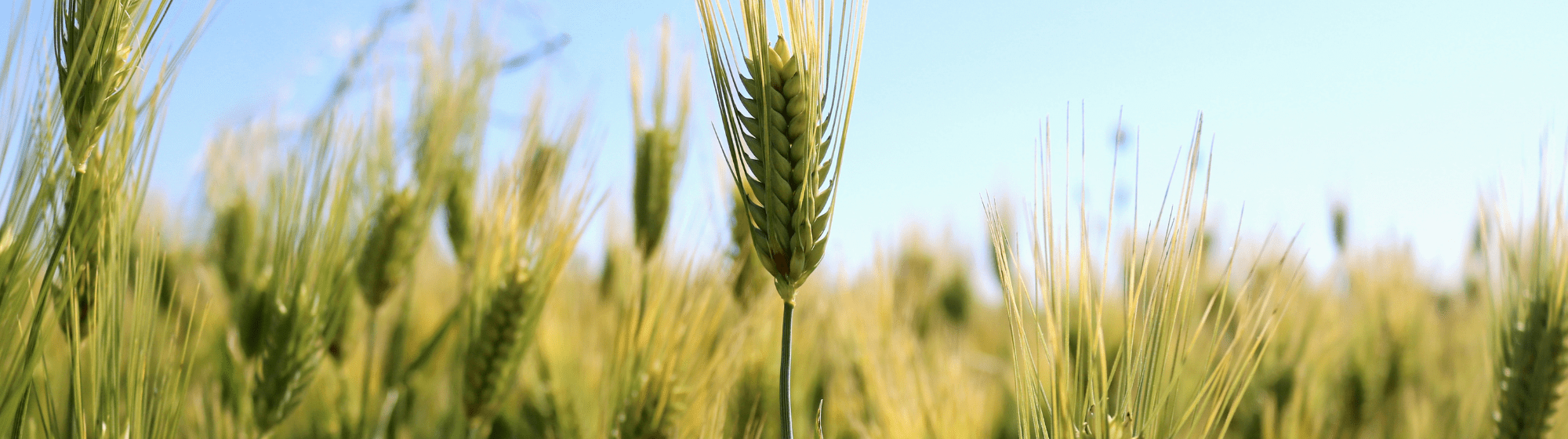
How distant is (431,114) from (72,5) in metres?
0.94

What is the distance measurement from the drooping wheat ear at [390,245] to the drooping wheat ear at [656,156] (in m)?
0.42

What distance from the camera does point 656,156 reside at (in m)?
1.48

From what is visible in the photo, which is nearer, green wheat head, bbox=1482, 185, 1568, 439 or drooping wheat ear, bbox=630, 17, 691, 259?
green wheat head, bbox=1482, 185, 1568, 439

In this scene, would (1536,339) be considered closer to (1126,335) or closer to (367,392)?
(1126,335)

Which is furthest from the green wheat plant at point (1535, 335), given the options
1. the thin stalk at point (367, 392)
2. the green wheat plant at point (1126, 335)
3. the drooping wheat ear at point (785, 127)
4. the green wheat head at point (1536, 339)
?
the thin stalk at point (367, 392)

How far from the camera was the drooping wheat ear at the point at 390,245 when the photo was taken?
1444 mm

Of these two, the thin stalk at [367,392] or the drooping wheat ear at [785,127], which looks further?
the thin stalk at [367,392]

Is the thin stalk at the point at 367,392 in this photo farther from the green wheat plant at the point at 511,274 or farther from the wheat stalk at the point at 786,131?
the wheat stalk at the point at 786,131

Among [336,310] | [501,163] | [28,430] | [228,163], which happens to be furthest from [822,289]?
[228,163]

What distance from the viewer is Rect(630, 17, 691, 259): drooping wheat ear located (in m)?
1.46

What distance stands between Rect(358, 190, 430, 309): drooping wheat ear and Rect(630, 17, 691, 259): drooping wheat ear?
0.42 metres

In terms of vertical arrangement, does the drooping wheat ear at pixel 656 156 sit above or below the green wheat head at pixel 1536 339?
above

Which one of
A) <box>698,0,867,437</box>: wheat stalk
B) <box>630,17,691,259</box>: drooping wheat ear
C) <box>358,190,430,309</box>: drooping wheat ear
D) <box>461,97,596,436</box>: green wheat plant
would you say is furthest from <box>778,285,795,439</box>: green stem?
<box>358,190,430,309</box>: drooping wheat ear

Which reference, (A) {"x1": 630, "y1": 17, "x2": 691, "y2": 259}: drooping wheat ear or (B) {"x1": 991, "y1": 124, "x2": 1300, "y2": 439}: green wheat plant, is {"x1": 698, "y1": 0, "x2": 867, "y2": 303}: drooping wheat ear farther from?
(A) {"x1": 630, "y1": 17, "x2": 691, "y2": 259}: drooping wheat ear
